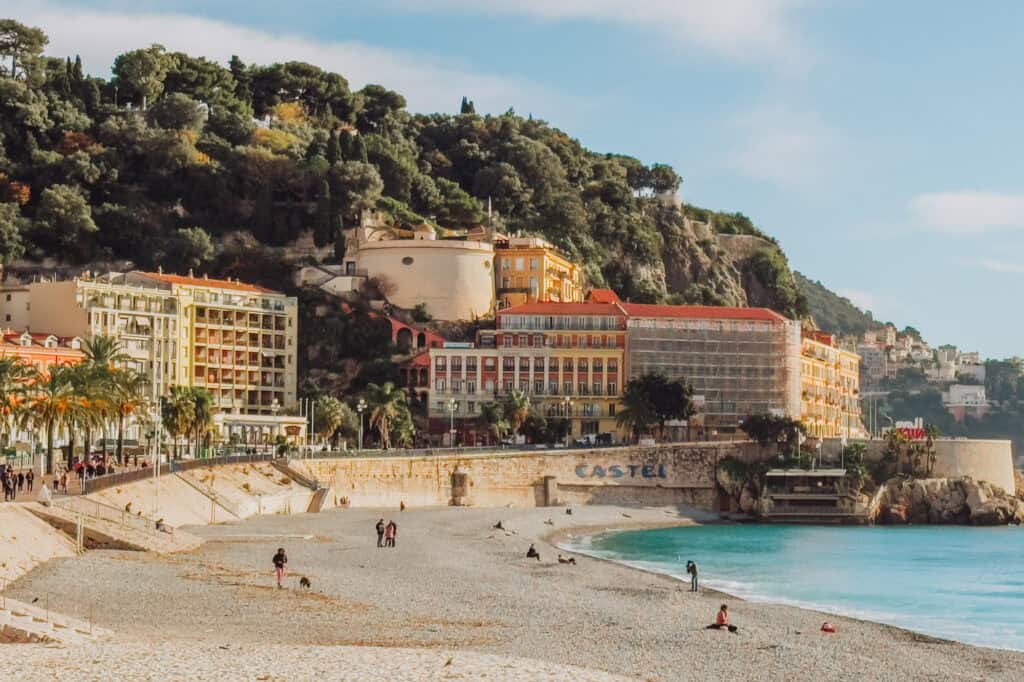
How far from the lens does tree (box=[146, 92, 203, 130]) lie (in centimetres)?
13100

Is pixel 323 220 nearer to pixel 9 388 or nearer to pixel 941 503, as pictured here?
pixel 941 503

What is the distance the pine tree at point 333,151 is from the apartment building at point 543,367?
2224cm

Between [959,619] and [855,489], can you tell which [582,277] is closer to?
[855,489]

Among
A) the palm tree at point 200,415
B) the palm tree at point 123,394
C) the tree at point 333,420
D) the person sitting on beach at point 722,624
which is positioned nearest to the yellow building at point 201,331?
the tree at point 333,420

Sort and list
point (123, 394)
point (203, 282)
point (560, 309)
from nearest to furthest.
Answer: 1. point (123, 394)
2. point (203, 282)
3. point (560, 309)

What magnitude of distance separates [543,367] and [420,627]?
254 feet

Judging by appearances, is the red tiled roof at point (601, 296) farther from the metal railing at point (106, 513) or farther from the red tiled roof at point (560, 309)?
the metal railing at point (106, 513)

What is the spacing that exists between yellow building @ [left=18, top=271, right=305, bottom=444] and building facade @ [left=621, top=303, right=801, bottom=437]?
25.8 m

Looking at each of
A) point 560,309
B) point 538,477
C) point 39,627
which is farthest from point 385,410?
point 39,627

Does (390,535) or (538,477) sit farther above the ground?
(538,477)

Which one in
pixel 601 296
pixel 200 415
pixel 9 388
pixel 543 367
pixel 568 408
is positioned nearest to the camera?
pixel 9 388

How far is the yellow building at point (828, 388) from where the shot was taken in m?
123

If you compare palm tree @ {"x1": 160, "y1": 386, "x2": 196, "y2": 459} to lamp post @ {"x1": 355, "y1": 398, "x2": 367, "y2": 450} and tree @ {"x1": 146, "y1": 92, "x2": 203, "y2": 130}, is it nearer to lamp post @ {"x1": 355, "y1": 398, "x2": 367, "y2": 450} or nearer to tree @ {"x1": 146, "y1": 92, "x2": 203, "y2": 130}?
lamp post @ {"x1": 355, "y1": 398, "x2": 367, "y2": 450}

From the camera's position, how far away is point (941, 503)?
350 ft
